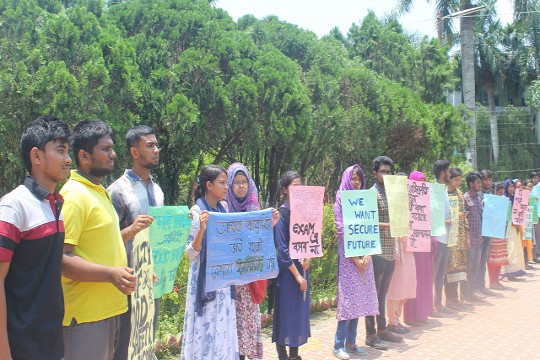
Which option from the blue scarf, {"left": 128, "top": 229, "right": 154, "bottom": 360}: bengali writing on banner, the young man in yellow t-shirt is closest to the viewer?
the young man in yellow t-shirt

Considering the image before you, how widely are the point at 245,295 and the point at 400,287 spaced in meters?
2.58

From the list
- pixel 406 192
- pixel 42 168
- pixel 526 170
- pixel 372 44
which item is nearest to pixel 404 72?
pixel 372 44

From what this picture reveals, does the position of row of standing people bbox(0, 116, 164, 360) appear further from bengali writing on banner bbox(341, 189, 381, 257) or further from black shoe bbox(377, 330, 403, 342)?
black shoe bbox(377, 330, 403, 342)

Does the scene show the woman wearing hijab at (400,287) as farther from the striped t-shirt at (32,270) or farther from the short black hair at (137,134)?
the striped t-shirt at (32,270)

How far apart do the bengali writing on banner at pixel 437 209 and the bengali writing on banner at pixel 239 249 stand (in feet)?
10.9

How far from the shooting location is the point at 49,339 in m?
2.56

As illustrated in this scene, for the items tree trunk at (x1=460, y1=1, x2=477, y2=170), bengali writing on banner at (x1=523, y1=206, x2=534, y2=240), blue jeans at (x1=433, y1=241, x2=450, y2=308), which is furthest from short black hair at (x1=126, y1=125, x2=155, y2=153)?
tree trunk at (x1=460, y1=1, x2=477, y2=170)

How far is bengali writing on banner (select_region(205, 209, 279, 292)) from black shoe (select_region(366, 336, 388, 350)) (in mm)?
1984

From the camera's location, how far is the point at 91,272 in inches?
109

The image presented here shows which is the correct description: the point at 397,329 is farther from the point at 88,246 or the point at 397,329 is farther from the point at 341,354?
the point at 88,246

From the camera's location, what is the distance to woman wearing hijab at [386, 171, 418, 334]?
21.5 ft

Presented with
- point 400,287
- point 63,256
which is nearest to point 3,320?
point 63,256

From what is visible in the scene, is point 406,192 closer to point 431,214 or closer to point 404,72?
point 431,214

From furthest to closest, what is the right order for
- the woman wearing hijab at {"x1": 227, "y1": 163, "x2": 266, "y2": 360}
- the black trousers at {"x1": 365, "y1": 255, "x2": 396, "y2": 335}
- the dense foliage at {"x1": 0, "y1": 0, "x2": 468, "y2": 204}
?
the dense foliage at {"x1": 0, "y1": 0, "x2": 468, "y2": 204}
the black trousers at {"x1": 365, "y1": 255, "x2": 396, "y2": 335}
the woman wearing hijab at {"x1": 227, "y1": 163, "x2": 266, "y2": 360}
